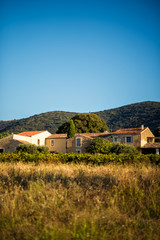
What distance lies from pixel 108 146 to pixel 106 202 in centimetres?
2498

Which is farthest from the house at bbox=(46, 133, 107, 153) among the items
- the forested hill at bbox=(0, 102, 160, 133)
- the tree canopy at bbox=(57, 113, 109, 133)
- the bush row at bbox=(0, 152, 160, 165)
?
the forested hill at bbox=(0, 102, 160, 133)

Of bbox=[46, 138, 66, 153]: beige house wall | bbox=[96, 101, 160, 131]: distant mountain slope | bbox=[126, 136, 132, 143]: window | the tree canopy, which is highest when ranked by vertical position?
bbox=[96, 101, 160, 131]: distant mountain slope

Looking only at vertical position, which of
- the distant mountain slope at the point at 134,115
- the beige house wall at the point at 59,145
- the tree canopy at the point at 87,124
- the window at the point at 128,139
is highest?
the distant mountain slope at the point at 134,115

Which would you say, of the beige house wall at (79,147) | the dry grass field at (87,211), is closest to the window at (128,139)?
the beige house wall at (79,147)

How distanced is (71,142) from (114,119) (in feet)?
130

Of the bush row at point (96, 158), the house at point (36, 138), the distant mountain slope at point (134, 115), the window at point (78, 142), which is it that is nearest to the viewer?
the bush row at point (96, 158)

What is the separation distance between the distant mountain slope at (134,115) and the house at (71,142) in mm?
27229

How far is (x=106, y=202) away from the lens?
4.34 m

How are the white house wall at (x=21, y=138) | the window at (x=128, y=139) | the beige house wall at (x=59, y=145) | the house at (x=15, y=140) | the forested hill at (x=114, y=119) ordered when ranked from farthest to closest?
the forested hill at (x=114, y=119) → the beige house wall at (x=59, y=145) → the white house wall at (x=21, y=138) → the house at (x=15, y=140) → the window at (x=128, y=139)

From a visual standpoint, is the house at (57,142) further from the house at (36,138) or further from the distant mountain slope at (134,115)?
the distant mountain slope at (134,115)

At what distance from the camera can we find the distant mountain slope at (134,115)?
2450 inches

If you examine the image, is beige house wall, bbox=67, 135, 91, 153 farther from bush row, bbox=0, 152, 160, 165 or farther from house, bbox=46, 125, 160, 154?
bush row, bbox=0, 152, 160, 165

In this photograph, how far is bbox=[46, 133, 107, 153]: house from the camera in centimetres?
3619

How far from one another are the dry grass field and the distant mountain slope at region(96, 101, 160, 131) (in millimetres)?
54471
